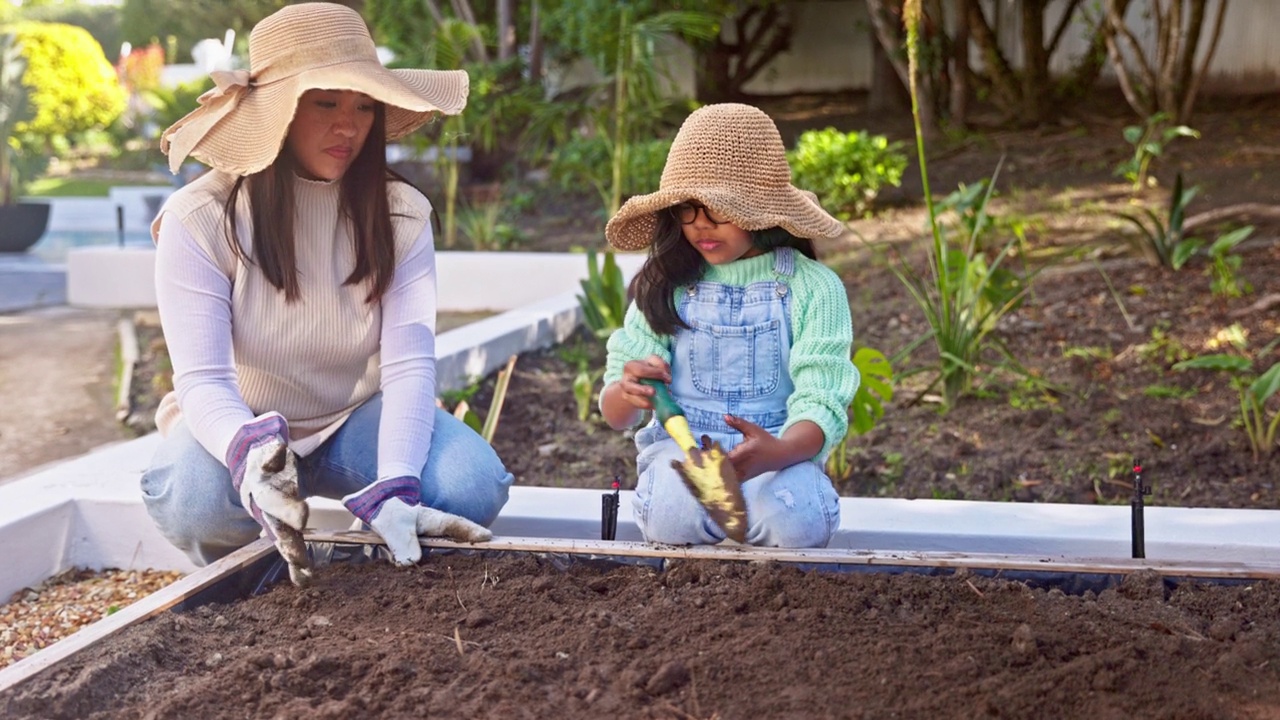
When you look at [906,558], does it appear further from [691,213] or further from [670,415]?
[691,213]

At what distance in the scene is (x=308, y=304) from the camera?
2617 mm

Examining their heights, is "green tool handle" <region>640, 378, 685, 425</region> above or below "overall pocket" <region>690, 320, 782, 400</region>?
below

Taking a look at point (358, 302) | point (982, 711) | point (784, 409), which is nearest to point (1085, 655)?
point (982, 711)

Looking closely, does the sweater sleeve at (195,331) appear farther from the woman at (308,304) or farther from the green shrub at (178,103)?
the green shrub at (178,103)

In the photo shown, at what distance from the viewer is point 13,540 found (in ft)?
8.80

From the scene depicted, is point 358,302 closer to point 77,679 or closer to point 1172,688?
point 77,679

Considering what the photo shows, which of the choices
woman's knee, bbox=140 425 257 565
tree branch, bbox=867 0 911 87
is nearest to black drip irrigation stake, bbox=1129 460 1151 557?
woman's knee, bbox=140 425 257 565

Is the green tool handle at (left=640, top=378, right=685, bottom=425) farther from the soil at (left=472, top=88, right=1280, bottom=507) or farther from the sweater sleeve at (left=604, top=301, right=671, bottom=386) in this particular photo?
the soil at (left=472, top=88, right=1280, bottom=507)

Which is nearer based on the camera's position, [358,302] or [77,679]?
[77,679]

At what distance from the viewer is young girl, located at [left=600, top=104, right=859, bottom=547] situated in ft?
7.61

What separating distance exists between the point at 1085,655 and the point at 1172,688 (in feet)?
0.43

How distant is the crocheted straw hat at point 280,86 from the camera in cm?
239

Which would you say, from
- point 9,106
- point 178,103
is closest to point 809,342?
point 9,106

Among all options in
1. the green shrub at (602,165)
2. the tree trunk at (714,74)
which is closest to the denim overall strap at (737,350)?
the green shrub at (602,165)
